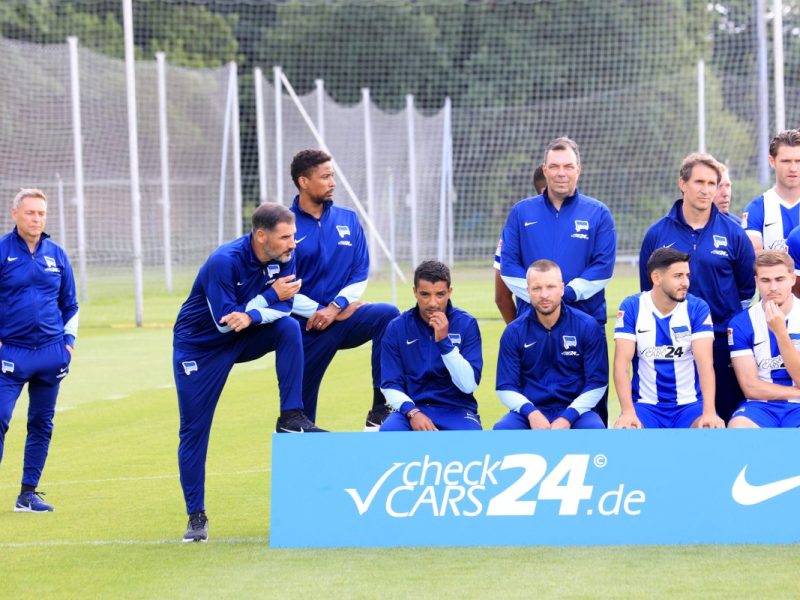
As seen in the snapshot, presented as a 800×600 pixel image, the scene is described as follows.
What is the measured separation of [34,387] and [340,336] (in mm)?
1903

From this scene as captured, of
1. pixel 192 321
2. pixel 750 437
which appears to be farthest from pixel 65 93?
pixel 750 437

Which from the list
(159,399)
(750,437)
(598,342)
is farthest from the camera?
(159,399)

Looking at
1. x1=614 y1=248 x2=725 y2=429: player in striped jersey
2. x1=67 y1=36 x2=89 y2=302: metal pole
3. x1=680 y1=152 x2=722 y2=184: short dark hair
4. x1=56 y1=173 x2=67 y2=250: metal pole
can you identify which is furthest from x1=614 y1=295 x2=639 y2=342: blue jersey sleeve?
x1=56 y1=173 x2=67 y2=250: metal pole

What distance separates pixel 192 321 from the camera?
7160 millimetres

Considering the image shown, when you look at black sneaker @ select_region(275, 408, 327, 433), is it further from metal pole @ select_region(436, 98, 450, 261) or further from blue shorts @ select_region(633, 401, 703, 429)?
metal pole @ select_region(436, 98, 450, 261)

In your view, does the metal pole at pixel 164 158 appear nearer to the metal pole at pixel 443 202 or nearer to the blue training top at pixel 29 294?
the metal pole at pixel 443 202

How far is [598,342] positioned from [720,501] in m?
1.39

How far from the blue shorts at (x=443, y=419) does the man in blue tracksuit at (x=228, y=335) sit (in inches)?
22.1

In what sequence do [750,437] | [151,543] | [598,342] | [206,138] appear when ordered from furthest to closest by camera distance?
[206,138] < [598,342] < [151,543] < [750,437]

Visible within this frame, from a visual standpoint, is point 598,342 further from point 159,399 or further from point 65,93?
point 65,93

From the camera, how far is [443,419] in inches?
301

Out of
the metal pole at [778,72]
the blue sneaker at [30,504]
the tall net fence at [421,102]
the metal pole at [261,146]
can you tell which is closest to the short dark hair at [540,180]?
the blue sneaker at [30,504]

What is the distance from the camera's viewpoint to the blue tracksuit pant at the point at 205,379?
23.5ft

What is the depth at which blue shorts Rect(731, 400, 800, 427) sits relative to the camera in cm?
731
